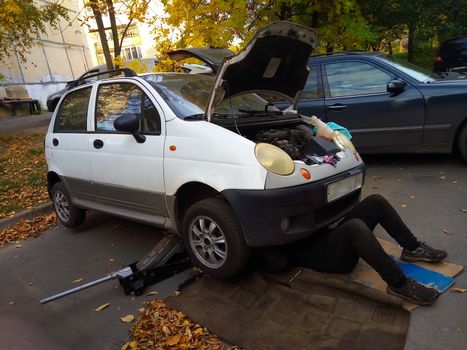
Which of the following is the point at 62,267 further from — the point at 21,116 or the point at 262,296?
the point at 21,116

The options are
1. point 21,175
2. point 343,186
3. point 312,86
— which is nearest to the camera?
point 343,186

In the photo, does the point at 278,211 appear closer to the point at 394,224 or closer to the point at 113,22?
the point at 394,224

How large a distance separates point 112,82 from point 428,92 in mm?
4086

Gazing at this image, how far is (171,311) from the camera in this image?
10.6 ft

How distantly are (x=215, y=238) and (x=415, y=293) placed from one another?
59.7 inches

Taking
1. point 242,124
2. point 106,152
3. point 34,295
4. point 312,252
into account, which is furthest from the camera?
point 106,152

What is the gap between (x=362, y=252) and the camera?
284 centimetres

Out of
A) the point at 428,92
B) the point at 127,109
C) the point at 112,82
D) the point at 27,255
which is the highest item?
the point at 112,82

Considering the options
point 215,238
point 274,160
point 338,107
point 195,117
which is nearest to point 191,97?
point 195,117

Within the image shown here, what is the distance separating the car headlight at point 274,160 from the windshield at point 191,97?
81cm

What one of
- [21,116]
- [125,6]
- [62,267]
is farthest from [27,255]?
[21,116]

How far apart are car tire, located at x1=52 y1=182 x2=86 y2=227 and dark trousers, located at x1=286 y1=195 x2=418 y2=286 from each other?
3065mm

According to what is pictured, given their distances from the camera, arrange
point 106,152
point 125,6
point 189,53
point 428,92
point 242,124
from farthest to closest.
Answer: point 125,6 < point 428,92 < point 189,53 < point 106,152 < point 242,124

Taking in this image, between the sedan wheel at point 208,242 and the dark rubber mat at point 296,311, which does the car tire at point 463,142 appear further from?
the sedan wheel at point 208,242
